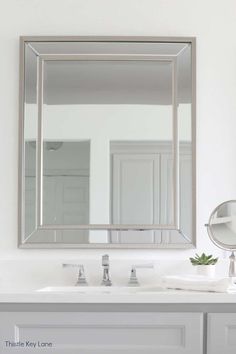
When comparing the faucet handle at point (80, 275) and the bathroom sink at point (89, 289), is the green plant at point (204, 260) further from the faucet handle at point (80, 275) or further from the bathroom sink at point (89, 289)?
the faucet handle at point (80, 275)

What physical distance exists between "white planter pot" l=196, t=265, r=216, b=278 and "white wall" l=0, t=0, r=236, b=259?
0.97ft

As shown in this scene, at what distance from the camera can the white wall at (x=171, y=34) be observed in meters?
2.60

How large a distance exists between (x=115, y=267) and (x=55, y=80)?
76 cm

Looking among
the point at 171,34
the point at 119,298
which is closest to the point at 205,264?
the point at 119,298

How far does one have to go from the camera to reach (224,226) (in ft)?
8.14

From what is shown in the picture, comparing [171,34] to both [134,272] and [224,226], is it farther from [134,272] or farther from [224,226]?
[134,272]
